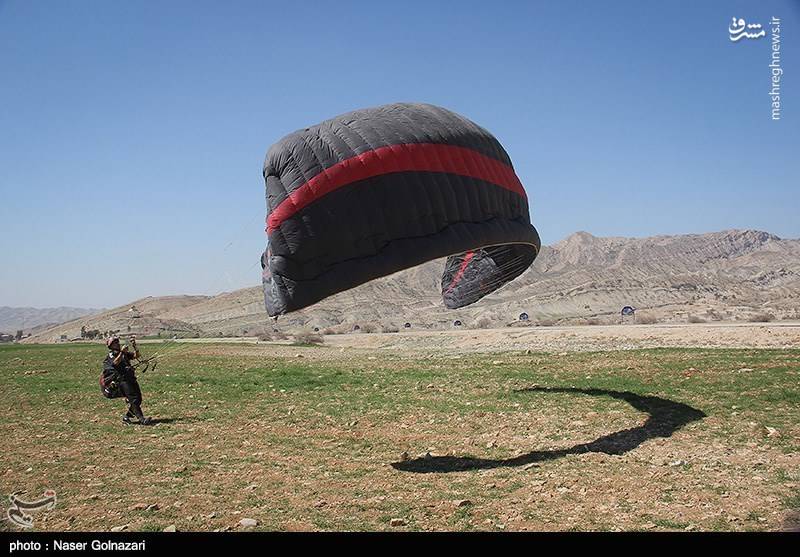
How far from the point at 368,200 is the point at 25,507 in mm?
5889

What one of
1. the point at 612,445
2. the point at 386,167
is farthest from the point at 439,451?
the point at 386,167

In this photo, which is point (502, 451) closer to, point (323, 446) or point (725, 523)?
point (323, 446)

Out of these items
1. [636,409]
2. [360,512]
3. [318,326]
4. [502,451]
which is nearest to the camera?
[360,512]

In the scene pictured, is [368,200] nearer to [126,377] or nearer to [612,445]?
[612,445]

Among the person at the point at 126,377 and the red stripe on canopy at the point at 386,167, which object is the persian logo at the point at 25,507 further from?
the person at the point at 126,377

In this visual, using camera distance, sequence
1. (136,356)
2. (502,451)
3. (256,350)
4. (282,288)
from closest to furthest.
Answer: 1. (282,288)
2. (502,451)
3. (136,356)
4. (256,350)

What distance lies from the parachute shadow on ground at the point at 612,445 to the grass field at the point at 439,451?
5 cm

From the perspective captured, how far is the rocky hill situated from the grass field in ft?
117

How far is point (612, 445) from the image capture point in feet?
29.8

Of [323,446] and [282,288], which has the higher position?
[282,288]
